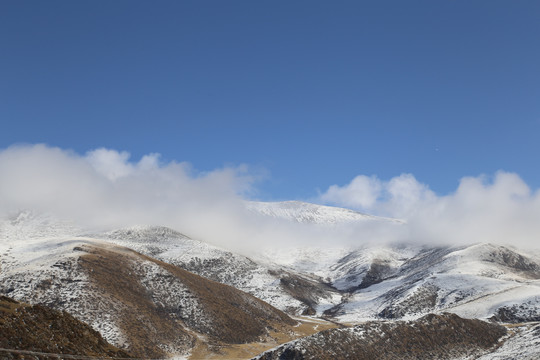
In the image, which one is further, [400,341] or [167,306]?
[167,306]

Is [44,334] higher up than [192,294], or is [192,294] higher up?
[192,294]

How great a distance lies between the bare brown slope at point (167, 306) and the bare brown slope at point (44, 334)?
16.6 m

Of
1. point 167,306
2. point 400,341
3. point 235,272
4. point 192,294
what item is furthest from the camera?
point 235,272

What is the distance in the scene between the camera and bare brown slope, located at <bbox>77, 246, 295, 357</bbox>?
57.8 meters

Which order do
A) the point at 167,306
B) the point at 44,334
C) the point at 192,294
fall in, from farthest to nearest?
the point at 192,294, the point at 167,306, the point at 44,334

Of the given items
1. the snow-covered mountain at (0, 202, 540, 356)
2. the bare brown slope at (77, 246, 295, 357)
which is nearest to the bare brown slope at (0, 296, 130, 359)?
the bare brown slope at (77, 246, 295, 357)

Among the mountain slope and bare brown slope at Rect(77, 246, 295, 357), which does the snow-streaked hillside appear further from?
the mountain slope

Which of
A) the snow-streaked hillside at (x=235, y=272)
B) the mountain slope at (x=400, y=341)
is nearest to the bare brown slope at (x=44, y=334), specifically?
the mountain slope at (x=400, y=341)

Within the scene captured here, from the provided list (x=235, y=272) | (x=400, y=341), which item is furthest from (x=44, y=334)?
(x=235, y=272)

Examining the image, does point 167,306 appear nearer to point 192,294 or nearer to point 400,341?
point 192,294

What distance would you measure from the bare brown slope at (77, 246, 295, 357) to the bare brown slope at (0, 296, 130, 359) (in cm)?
1657

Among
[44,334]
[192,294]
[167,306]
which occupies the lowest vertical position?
[167,306]

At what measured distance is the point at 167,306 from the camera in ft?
227

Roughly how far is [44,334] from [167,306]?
39.0m
